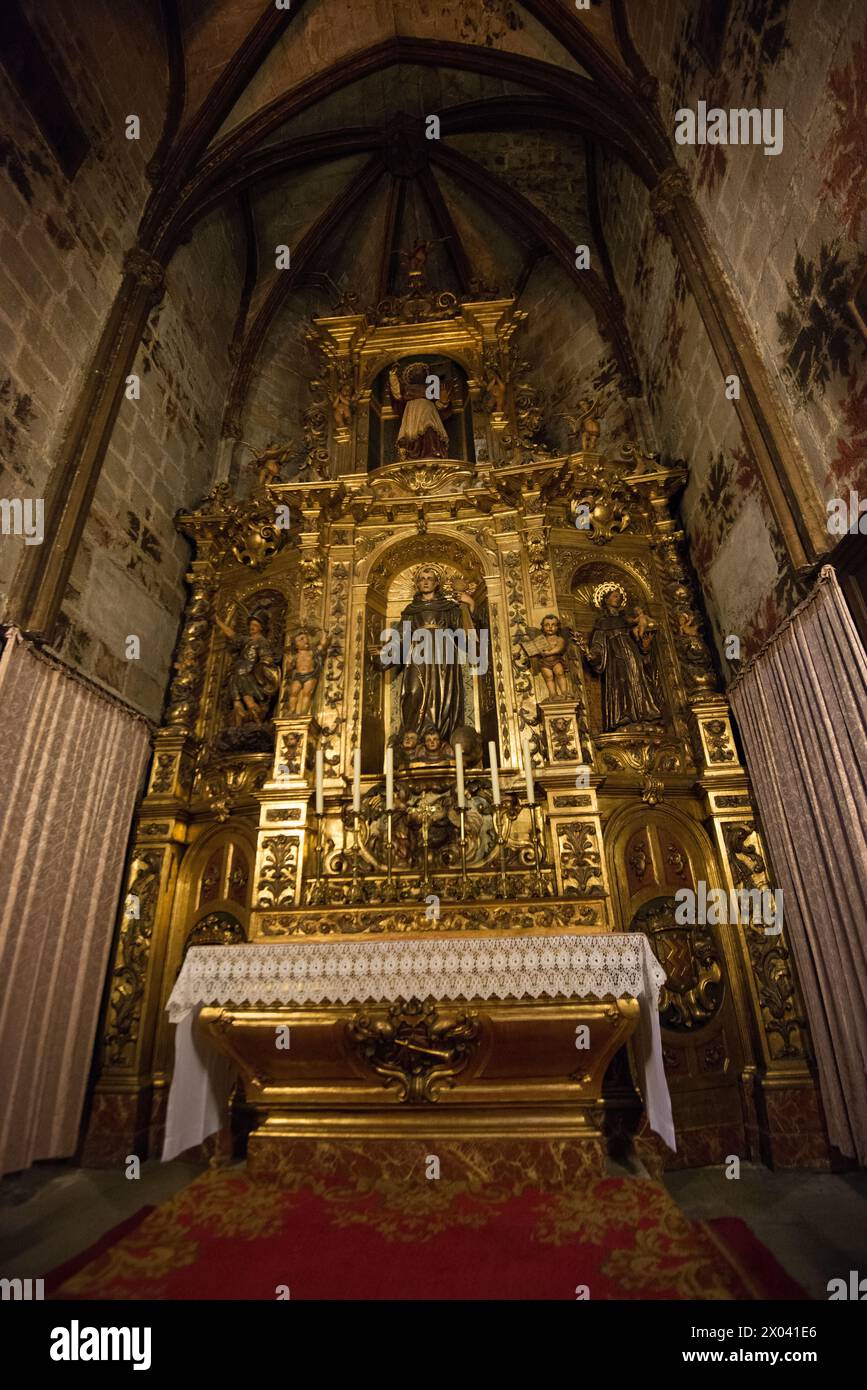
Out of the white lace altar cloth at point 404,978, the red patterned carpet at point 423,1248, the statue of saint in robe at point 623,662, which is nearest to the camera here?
the red patterned carpet at point 423,1248

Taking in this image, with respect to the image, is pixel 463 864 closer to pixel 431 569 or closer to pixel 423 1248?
pixel 423 1248

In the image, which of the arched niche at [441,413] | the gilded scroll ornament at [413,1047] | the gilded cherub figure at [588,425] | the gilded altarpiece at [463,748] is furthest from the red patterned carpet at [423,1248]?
the arched niche at [441,413]

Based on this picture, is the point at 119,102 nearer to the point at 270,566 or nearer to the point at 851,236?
the point at 270,566

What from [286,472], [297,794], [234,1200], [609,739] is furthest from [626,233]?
[234,1200]

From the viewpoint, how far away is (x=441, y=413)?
1025 centimetres

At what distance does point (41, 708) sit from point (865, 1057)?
699cm

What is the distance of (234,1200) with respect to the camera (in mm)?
4145

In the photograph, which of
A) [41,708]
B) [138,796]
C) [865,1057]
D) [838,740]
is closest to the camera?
[865,1057]

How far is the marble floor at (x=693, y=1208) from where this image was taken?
3.57 m

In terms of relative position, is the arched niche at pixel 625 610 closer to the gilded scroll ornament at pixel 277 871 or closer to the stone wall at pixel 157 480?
the gilded scroll ornament at pixel 277 871

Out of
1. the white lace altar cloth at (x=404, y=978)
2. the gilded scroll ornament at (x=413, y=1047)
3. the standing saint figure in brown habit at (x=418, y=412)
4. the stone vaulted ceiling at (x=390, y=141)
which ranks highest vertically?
the stone vaulted ceiling at (x=390, y=141)

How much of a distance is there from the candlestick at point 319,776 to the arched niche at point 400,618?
473mm

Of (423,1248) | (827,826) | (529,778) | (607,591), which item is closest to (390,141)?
(607,591)

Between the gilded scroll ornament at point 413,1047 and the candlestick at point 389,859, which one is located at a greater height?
the candlestick at point 389,859
